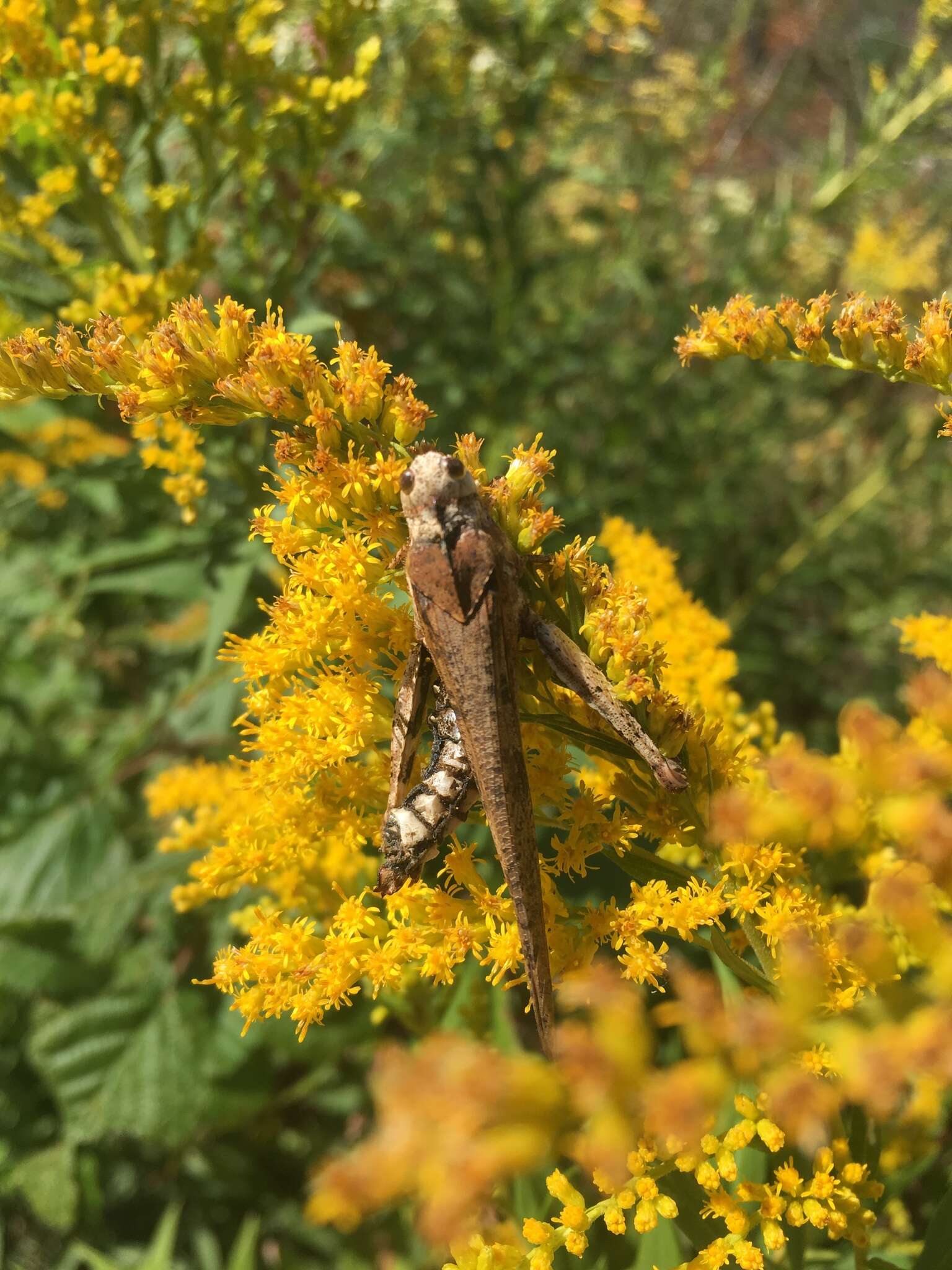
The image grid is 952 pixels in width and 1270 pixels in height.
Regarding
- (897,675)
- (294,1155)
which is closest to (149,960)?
(294,1155)

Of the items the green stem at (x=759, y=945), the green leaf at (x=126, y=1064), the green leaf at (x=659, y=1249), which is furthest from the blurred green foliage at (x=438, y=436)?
the green stem at (x=759, y=945)

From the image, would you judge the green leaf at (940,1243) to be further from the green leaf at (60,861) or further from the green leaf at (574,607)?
the green leaf at (60,861)

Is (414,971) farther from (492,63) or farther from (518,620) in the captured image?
(492,63)

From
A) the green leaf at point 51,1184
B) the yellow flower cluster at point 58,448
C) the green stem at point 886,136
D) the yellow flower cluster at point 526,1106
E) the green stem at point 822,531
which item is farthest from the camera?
the green stem at point 822,531

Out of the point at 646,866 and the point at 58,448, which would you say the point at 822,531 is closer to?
the point at 646,866

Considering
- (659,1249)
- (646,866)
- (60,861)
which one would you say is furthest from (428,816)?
(60,861)

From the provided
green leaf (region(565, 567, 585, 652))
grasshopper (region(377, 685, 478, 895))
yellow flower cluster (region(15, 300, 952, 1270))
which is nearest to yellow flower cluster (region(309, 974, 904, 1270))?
yellow flower cluster (region(15, 300, 952, 1270))
